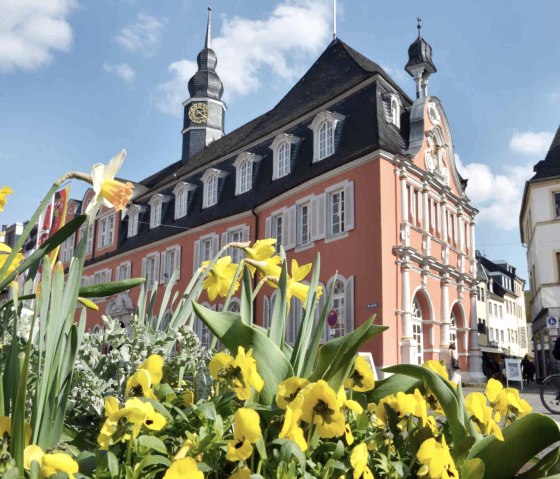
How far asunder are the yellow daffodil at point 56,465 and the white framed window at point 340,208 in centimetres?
1641

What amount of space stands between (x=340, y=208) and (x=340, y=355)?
54.8 feet

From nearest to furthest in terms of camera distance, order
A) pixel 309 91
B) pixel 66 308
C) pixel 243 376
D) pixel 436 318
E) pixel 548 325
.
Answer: pixel 243 376, pixel 66 308, pixel 436 318, pixel 309 91, pixel 548 325

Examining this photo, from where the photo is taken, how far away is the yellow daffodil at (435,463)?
129 centimetres

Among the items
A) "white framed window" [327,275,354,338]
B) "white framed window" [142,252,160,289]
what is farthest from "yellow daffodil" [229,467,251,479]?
"white framed window" [142,252,160,289]

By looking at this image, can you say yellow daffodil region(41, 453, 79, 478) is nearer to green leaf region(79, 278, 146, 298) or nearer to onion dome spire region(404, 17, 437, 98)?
green leaf region(79, 278, 146, 298)

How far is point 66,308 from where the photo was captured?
1.48m

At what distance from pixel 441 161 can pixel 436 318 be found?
554 cm

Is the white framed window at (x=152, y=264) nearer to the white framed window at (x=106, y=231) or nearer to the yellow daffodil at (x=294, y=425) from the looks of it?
the white framed window at (x=106, y=231)

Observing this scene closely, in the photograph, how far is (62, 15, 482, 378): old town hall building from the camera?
16891mm

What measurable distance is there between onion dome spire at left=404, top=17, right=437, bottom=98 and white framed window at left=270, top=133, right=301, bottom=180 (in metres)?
4.77

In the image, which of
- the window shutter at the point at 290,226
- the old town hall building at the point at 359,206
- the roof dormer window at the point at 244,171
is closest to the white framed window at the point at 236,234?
the old town hall building at the point at 359,206

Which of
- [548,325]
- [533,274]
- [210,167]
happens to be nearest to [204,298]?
[210,167]

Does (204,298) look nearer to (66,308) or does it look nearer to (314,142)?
(314,142)

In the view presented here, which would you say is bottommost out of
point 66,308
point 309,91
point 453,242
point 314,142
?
point 66,308
